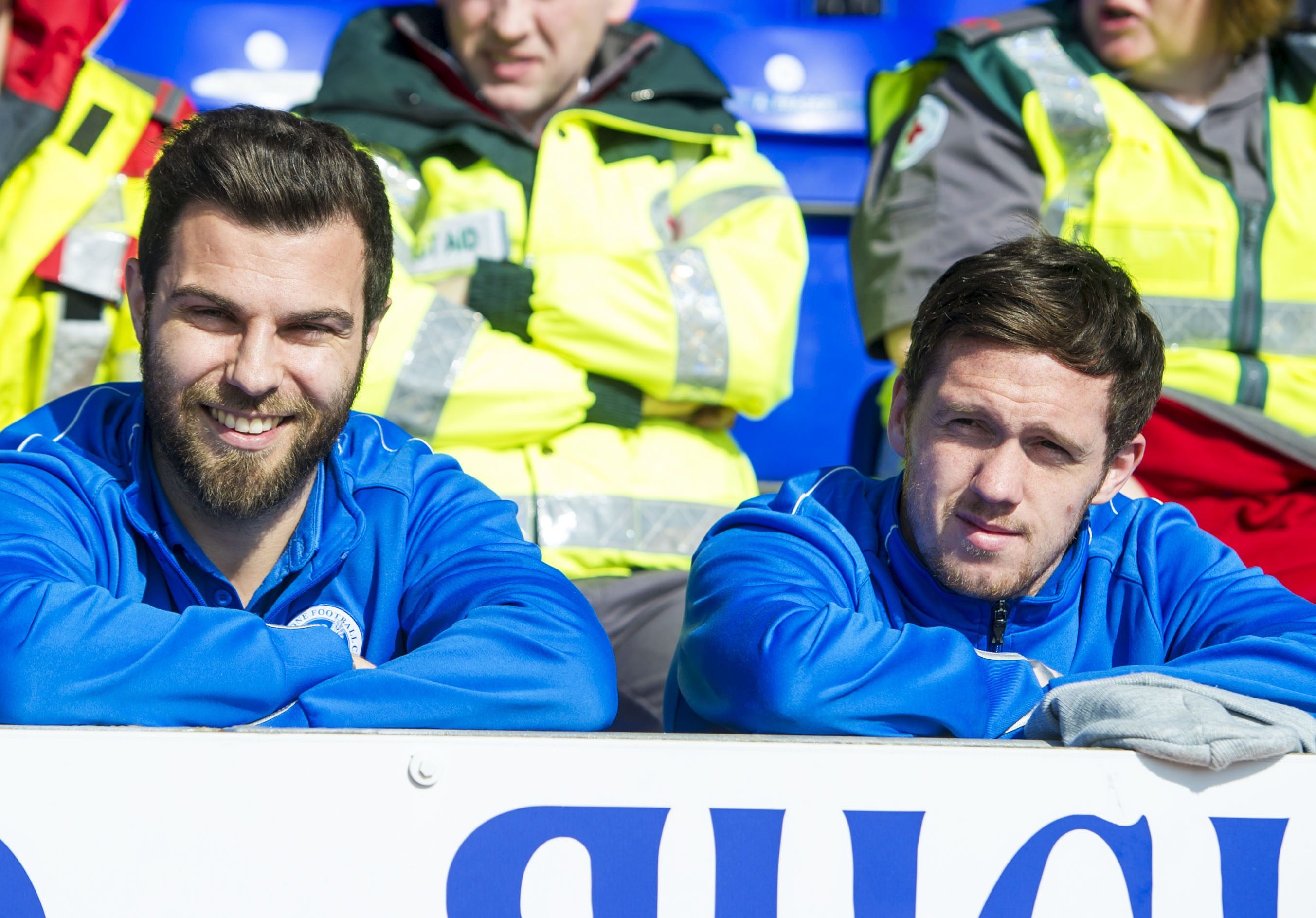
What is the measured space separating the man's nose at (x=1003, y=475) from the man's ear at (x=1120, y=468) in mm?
168

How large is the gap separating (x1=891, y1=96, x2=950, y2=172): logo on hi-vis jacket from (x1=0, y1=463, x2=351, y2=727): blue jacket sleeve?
186cm

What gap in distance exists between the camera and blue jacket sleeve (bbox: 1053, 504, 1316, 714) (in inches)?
62.5

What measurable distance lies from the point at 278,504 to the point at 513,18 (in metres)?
1.52

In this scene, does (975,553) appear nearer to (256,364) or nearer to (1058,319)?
(1058,319)

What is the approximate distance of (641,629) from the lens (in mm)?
2500

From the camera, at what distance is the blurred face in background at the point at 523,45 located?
2996mm

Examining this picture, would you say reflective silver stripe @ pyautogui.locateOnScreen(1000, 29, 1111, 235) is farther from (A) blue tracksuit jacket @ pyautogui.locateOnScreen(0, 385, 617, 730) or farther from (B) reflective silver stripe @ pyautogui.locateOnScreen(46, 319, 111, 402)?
(B) reflective silver stripe @ pyautogui.locateOnScreen(46, 319, 111, 402)

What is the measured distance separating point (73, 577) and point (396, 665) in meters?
0.39

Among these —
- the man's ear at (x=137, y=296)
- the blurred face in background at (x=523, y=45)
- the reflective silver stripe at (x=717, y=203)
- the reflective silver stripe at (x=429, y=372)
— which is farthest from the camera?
the blurred face in background at (x=523, y=45)

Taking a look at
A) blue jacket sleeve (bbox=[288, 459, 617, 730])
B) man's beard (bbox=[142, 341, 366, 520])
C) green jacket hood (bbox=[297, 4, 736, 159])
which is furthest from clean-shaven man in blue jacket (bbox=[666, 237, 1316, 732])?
green jacket hood (bbox=[297, 4, 736, 159])

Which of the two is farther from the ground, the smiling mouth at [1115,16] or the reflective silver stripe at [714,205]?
the smiling mouth at [1115,16]

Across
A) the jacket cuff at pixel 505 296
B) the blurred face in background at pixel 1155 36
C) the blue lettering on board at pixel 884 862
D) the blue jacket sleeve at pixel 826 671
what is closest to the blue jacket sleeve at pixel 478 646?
the blue jacket sleeve at pixel 826 671

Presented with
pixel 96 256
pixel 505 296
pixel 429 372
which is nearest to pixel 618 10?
pixel 505 296

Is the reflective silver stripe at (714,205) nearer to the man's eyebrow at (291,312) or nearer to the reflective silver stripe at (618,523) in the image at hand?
the reflective silver stripe at (618,523)
